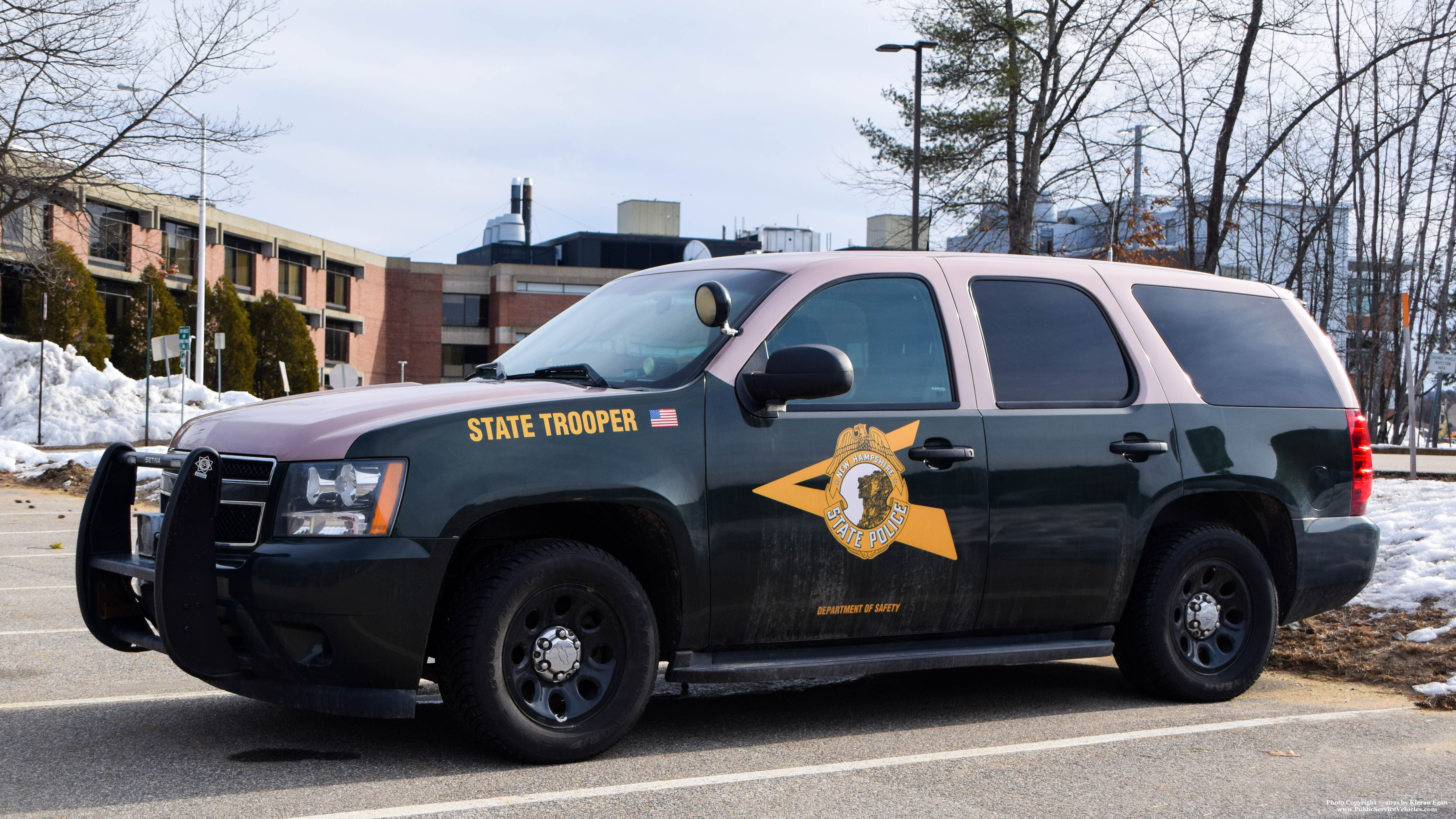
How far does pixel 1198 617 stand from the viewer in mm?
6273

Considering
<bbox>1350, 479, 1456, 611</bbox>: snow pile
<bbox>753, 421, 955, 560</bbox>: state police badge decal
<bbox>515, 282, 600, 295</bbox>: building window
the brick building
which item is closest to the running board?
<bbox>753, 421, 955, 560</bbox>: state police badge decal

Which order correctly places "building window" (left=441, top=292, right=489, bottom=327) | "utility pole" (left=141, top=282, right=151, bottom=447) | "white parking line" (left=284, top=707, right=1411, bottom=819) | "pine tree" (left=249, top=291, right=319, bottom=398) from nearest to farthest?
"white parking line" (left=284, top=707, right=1411, bottom=819) → "utility pole" (left=141, top=282, right=151, bottom=447) → "pine tree" (left=249, top=291, right=319, bottom=398) → "building window" (left=441, top=292, right=489, bottom=327)

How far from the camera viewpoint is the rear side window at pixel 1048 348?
5.89m

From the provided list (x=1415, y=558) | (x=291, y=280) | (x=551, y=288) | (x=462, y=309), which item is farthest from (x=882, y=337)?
(x=462, y=309)

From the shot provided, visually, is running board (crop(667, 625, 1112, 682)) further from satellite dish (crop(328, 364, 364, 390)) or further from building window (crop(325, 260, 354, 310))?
building window (crop(325, 260, 354, 310))

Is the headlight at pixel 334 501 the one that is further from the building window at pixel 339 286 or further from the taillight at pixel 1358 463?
the building window at pixel 339 286

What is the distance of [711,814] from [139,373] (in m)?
47.3

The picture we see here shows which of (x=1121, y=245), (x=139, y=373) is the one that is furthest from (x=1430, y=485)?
(x=139, y=373)

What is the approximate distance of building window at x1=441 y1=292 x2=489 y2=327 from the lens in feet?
242

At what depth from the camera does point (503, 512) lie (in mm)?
4902

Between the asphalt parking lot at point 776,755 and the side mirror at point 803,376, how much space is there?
138cm

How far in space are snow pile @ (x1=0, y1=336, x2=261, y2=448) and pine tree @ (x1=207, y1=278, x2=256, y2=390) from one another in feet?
52.2

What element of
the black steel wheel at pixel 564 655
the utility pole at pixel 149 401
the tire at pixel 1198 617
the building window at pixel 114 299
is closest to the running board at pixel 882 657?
the tire at pixel 1198 617

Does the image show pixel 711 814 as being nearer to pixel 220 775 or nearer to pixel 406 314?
pixel 220 775
